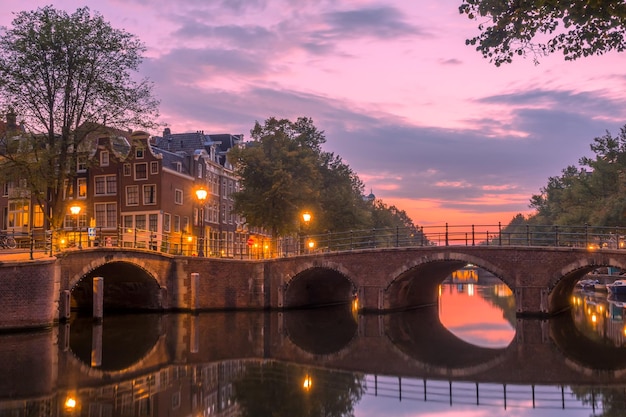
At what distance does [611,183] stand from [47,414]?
146 ft

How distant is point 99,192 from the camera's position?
162 feet

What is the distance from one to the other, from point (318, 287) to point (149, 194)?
1541 cm

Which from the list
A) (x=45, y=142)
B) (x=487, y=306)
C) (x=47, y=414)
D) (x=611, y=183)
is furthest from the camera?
(x=611, y=183)

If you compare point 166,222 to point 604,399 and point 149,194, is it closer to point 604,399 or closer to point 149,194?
point 149,194

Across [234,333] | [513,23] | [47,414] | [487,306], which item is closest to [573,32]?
[513,23]

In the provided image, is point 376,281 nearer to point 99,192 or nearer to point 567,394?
point 567,394

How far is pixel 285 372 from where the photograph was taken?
639 inches

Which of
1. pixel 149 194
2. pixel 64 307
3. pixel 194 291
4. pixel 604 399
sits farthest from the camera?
pixel 149 194

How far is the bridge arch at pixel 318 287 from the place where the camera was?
33.9 meters

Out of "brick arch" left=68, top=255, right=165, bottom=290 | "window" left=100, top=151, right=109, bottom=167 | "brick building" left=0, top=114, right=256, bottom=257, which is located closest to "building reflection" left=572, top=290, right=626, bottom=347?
"brick arch" left=68, top=255, right=165, bottom=290

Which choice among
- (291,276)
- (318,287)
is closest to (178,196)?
(318,287)

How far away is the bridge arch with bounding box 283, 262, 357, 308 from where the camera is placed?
33938 mm

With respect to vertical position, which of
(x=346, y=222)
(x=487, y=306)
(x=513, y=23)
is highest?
(x=513, y=23)

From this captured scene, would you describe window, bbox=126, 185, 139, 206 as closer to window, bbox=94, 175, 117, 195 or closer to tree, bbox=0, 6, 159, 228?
window, bbox=94, 175, 117, 195
